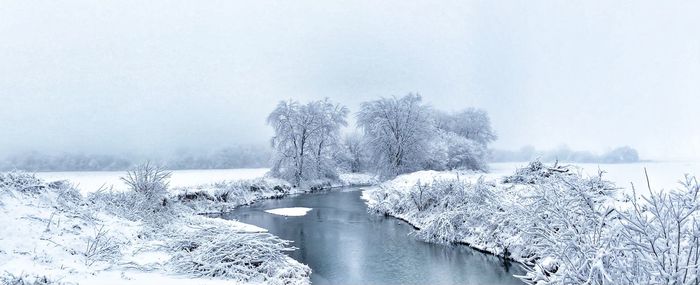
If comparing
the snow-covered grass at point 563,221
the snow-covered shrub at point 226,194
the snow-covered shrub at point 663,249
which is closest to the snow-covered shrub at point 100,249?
the snow-covered grass at point 563,221

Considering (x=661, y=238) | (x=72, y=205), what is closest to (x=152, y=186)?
(x=72, y=205)

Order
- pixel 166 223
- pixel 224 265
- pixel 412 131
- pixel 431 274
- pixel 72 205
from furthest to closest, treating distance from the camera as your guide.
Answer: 1. pixel 412 131
2. pixel 166 223
3. pixel 72 205
4. pixel 431 274
5. pixel 224 265

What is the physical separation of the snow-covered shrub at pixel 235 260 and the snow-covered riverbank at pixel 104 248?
2cm

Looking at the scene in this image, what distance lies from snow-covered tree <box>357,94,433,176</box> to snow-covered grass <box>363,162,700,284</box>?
44.8 ft

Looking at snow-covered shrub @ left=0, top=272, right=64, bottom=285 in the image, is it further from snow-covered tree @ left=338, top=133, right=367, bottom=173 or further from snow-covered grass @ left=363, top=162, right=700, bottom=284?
snow-covered tree @ left=338, top=133, right=367, bottom=173

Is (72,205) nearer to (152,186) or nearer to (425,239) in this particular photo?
(152,186)

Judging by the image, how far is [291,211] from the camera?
74.7 feet

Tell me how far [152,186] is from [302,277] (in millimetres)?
9392

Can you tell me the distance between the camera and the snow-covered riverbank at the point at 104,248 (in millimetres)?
8055

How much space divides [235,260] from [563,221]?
6.94 m

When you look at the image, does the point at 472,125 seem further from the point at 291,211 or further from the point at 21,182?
the point at 21,182

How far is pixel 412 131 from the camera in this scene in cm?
3775

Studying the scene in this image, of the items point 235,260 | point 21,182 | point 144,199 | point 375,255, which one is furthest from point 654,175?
point 21,182

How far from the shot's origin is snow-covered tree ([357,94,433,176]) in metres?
37.6
